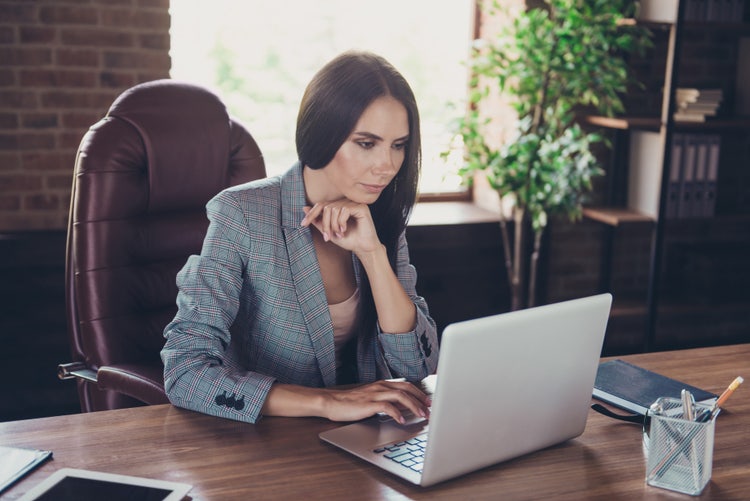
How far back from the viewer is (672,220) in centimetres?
364

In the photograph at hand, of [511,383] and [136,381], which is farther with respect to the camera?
[136,381]

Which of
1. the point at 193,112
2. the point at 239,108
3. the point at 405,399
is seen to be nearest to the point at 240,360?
the point at 405,399

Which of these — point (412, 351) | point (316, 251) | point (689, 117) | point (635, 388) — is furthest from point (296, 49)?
point (635, 388)

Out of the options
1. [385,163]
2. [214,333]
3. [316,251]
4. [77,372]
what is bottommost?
[77,372]

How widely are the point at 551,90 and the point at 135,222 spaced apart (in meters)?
1.89

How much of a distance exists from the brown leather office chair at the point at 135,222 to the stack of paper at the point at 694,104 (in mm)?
2163

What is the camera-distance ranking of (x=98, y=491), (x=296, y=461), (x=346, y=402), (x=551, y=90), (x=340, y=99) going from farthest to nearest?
(x=551, y=90), (x=340, y=99), (x=346, y=402), (x=296, y=461), (x=98, y=491)

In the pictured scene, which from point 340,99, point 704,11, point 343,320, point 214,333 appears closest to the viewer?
point 214,333

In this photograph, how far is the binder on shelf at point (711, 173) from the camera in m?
3.68

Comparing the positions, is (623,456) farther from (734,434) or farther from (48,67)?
(48,67)

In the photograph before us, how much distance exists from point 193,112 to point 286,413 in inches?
39.5

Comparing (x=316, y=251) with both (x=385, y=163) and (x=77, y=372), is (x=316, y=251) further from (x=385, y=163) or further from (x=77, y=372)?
(x=77, y=372)

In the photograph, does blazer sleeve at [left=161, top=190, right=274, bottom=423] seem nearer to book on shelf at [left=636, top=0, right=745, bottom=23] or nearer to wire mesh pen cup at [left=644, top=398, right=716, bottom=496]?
wire mesh pen cup at [left=644, top=398, right=716, bottom=496]

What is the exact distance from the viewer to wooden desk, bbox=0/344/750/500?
1238 mm
